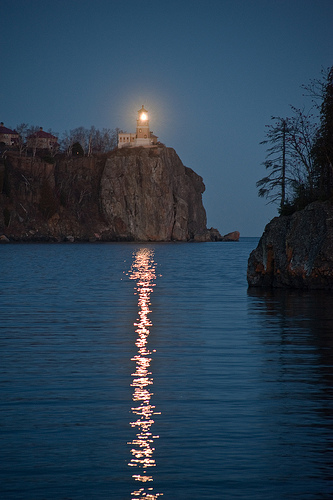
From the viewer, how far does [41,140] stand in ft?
637

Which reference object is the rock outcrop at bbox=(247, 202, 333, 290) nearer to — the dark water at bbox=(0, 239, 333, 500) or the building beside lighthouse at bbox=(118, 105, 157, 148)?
the dark water at bbox=(0, 239, 333, 500)

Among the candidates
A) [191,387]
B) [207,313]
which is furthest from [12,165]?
[191,387]

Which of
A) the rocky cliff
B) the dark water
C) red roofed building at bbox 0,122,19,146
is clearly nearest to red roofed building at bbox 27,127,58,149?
red roofed building at bbox 0,122,19,146

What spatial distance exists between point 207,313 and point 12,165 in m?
155

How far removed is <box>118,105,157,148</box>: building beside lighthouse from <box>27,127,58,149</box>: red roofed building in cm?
1889

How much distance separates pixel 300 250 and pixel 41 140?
6725 inches

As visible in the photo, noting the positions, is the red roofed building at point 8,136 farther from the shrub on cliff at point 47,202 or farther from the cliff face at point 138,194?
the cliff face at point 138,194

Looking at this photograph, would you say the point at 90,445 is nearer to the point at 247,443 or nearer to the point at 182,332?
the point at 247,443

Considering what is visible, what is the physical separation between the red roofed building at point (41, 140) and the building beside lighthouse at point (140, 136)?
18.9 m

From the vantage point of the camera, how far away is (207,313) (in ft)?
77.9

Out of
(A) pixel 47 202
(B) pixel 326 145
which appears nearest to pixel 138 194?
(A) pixel 47 202

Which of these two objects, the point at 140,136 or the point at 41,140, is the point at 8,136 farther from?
the point at 140,136

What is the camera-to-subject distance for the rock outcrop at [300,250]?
3017 cm

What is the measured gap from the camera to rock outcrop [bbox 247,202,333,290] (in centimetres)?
3017
